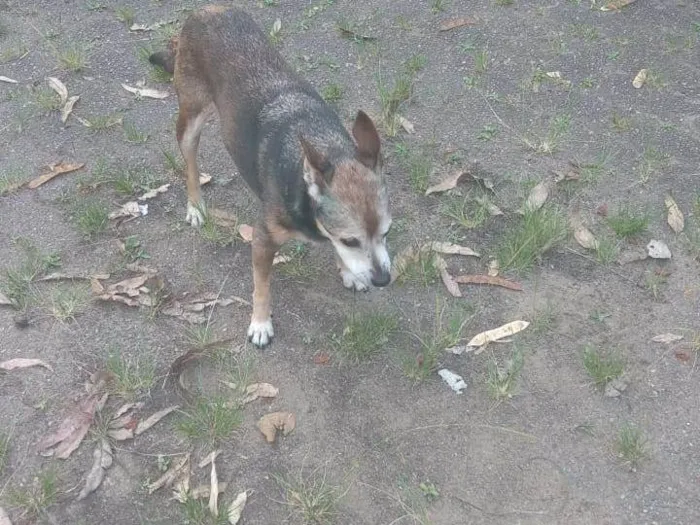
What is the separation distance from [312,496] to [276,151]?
76.2 inches

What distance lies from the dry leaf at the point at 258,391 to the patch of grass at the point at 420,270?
1123mm

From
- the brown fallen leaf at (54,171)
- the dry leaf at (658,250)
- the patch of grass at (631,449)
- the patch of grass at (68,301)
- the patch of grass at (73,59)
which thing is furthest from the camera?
the patch of grass at (73,59)

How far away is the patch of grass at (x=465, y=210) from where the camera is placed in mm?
5055

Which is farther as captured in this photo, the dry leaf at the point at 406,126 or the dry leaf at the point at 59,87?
the dry leaf at the point at 59,87

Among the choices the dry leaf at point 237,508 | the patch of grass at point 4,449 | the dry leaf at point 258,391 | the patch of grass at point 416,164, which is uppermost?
the patch of grass at point 416,164

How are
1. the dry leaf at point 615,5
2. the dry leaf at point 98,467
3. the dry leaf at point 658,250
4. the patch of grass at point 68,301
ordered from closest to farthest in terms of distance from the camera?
the dry leaf at point 98,467
the patch of grass at point 68,301
the dry leaf at point 658,250
the dry leaf at point 615,5

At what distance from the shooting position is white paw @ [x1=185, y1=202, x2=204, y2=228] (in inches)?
200

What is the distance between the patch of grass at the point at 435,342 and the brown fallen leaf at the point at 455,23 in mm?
3445

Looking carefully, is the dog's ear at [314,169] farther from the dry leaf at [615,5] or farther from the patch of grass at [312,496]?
the dry leaf at [615,5]

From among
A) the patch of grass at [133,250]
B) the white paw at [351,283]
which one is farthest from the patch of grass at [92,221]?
the white paw at [351,283]

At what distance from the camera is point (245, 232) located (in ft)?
16.6

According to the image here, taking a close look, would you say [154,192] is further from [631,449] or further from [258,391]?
[631,449]

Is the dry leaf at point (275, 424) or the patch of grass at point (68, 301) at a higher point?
the dry leaf at point (275, 424)

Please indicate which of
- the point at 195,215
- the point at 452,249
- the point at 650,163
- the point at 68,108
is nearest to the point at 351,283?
the point at 452,249
